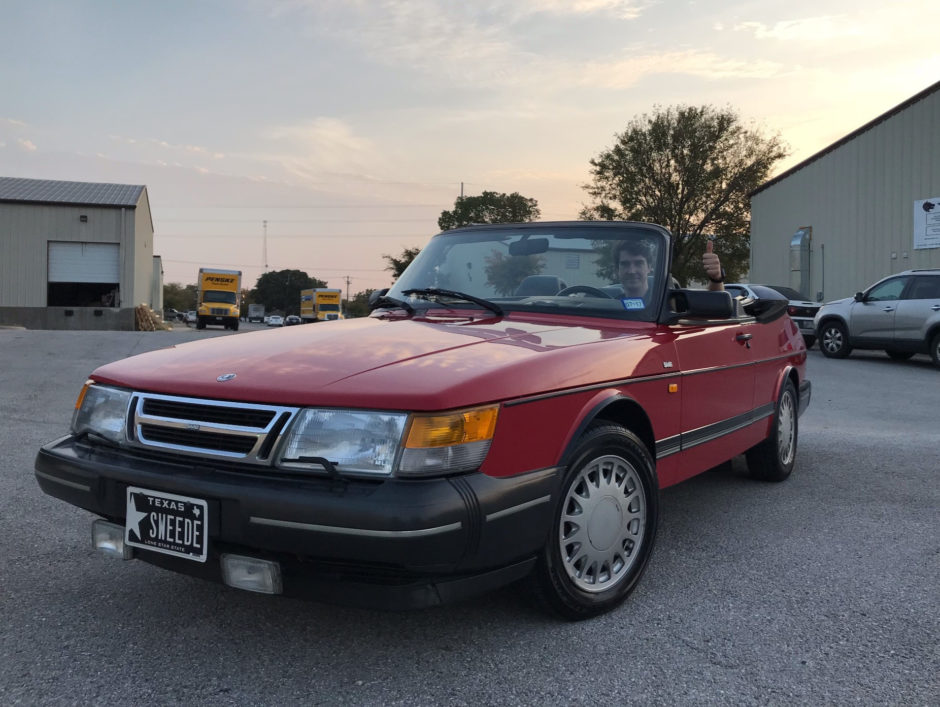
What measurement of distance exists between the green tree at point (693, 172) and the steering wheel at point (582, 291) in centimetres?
3514

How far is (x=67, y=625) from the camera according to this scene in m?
2.68

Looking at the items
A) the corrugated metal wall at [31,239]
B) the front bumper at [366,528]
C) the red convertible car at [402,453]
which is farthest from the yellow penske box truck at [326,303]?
the front bumper at [366,528]

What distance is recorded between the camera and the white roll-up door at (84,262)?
120 feet

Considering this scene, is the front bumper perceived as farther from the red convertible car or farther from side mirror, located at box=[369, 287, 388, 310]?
side mirror, located at box=[369, 287, 388, 310]

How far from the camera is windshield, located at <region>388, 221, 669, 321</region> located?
141 inches

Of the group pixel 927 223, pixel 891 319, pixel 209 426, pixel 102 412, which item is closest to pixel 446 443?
pixel 209 426

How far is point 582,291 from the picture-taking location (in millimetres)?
3658

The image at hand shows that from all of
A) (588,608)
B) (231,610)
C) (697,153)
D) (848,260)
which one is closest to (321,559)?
(231,610)

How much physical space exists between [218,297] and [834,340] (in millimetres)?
32498

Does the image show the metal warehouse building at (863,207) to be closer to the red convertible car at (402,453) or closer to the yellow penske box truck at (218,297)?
the red convertible car at (402,453)

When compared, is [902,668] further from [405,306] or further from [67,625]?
[67,625]

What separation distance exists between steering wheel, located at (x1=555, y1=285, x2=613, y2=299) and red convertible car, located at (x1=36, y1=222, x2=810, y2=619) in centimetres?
10

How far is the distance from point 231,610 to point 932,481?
4.46 m

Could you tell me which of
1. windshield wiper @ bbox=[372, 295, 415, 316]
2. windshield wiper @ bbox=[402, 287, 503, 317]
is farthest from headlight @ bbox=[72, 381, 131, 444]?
windshield wiper @ bbox=[402, 287, 503, 317]
